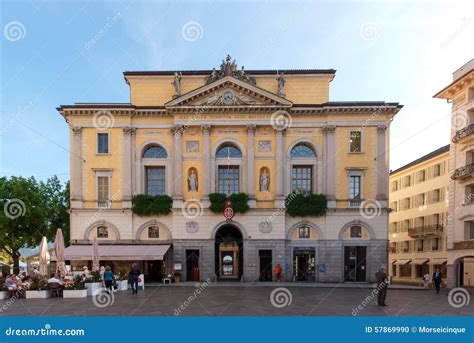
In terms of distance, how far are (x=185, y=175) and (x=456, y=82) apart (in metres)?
25.1

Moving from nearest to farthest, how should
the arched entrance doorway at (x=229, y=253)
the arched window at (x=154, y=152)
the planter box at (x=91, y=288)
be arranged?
the planter box at (x=91, y=288)
the arched entrance doorway at (x=229, y=253)
the arched window at (x=154, y=152)

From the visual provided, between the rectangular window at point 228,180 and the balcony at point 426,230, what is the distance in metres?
23.3

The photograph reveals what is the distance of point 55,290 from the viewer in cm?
2142

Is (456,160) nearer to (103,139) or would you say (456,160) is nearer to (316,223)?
(316,223)

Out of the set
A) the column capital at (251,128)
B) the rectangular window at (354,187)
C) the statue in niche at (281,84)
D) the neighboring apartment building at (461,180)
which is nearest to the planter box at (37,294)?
the column capital at (251,128)

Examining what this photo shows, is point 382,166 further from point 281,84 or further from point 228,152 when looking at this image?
point 228,152

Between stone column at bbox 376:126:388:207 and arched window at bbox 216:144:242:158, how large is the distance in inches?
497

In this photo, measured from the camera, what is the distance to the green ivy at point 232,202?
34438 millimetres

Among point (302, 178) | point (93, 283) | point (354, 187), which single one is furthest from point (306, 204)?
point (93, 283)

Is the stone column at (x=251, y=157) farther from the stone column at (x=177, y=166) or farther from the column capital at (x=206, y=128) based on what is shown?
the stone column at (x=177, y=166)

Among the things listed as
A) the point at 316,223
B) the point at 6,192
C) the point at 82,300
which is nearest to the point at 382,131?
the point at 316,223

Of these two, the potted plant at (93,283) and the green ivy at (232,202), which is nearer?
the potted plant at (93,283)

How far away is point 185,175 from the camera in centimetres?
3544

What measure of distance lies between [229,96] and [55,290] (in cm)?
2145
